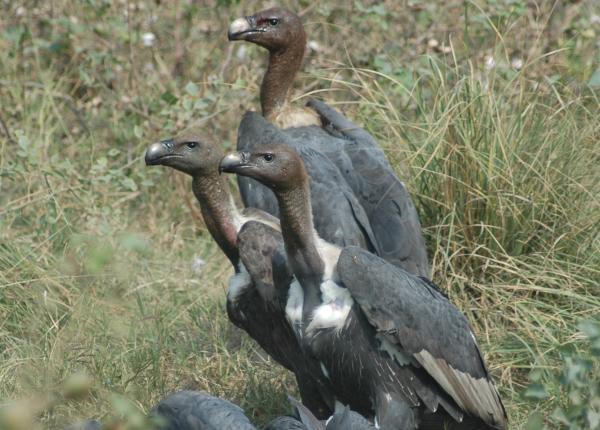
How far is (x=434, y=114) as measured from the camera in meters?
5.58

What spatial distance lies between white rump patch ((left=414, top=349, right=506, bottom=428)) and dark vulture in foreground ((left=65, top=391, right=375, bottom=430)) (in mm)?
319

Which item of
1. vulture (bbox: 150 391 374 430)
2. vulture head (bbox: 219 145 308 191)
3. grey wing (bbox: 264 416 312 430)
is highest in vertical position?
vulture head (bbox: 219 145 308 191)

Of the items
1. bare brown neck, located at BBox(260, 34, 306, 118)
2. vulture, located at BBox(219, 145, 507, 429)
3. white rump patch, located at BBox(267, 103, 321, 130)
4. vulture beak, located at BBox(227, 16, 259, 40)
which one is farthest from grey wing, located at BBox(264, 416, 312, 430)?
vulture beak, located at BBox(227, 16, 259, 40)

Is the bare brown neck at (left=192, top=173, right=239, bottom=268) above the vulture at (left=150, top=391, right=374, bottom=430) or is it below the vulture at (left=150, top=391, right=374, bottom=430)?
above

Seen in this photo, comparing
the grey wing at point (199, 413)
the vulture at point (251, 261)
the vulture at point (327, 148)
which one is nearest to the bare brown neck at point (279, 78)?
the vulture at point (327, 148)

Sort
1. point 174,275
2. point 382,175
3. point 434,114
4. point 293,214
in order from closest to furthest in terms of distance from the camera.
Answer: point 293,214
point 382,175
point 434,114
point 174,275

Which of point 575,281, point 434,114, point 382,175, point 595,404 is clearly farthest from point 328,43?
point 595,404

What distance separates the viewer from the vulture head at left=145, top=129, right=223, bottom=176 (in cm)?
477

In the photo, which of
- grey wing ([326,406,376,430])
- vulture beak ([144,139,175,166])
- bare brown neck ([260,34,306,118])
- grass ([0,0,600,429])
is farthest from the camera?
bare brown neck ([260,34,306,118])

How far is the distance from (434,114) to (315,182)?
2.99 feet

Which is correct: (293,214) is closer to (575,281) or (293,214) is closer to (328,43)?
(575,281)

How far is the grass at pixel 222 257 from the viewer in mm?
4879

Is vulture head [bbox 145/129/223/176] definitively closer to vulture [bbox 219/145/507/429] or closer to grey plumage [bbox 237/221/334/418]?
grey plumage [bbox 237/221/334/418]

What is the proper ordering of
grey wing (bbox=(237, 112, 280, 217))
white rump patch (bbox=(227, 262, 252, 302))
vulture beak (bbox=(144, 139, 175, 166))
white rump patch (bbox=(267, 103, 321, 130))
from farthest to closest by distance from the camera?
white rump patch (bbox=(267, 103, 321, 130)) → grey wing (bbox=(237, 112, 280, 217)) → vulture beak (bbox=(144, 139, 175, 166)) → white rump patch (bbox=(227, 262, 252, 302))
